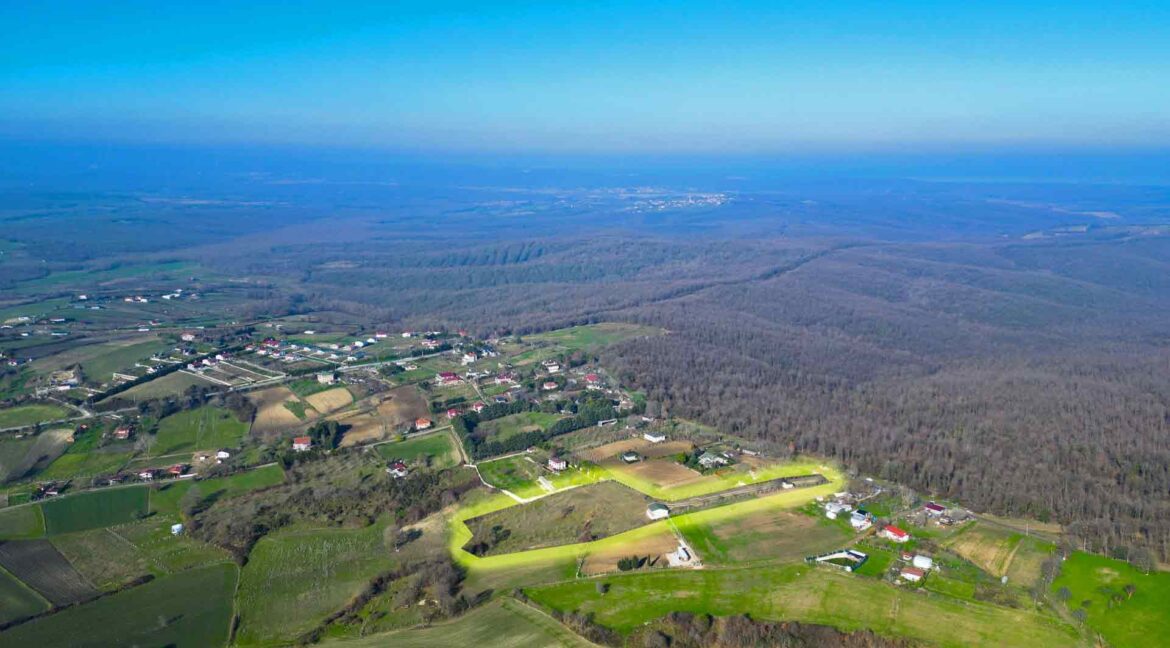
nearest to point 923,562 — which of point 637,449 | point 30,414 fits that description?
point 637,449

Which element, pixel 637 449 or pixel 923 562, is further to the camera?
pixel 637 449

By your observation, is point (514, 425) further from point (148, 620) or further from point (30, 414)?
point (30, 414)

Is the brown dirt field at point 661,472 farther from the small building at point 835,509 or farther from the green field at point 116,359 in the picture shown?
the green field at point 116,359

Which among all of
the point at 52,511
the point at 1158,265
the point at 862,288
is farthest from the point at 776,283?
the point at 52,511

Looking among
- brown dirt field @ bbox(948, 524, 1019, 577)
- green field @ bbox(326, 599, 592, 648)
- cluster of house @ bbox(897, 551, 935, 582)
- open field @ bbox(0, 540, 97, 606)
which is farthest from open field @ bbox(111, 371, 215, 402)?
brown dirt field @ bbox(948, 524, 1019, 577)

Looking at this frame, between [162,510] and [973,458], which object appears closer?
[162,510]

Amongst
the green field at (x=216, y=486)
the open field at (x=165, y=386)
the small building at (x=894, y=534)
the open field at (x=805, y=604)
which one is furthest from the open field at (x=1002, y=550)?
the open field at (x=165, y=386)

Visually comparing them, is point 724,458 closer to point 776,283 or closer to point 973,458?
point 973,458
